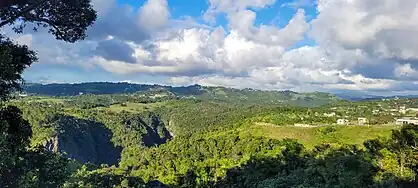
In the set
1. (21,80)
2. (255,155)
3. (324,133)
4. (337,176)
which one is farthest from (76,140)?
(21,80)

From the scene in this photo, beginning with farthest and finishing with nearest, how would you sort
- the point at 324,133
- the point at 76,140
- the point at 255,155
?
1. the point at 76,140
2. the point at 324,133
3. the point at 255,155

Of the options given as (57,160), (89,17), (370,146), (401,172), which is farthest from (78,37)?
(370,146)

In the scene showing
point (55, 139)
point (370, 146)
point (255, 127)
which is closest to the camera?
point (370, 146)

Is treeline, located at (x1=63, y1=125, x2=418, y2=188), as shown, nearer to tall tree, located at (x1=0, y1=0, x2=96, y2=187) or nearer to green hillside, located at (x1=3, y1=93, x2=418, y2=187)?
green hillside, located at (x1=3, y1=93, x2=418, y2=187)

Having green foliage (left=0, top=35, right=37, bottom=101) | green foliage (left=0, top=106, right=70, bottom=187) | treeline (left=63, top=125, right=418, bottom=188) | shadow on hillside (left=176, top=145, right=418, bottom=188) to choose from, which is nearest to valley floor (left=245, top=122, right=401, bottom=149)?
treeline (left=63, top=125, right=418, bottom=188)

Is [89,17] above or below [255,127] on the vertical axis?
above

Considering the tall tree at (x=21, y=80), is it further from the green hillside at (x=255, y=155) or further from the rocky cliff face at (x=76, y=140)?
the rocky cliff face at (x=76, y=140)

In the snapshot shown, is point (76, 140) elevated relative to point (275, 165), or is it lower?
lower

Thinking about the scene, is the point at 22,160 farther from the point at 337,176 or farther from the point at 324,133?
the point at 324,133

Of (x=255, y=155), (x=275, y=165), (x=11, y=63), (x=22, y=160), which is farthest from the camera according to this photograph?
(x=255, y=155)

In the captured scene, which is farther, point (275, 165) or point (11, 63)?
point (275, 165)

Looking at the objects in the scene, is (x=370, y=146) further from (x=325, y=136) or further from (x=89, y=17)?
(x=325, y=136)
